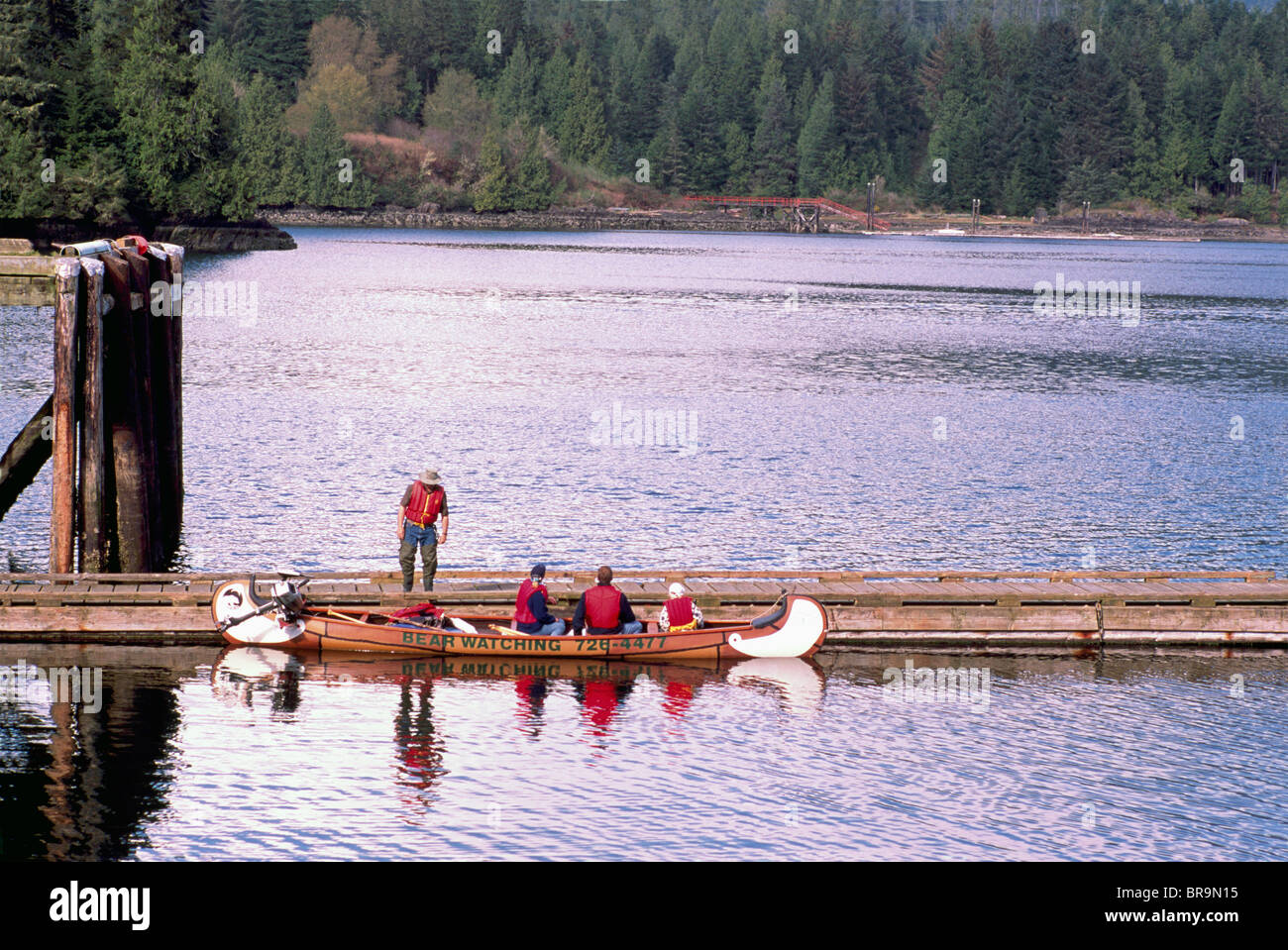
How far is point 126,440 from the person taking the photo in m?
32.4

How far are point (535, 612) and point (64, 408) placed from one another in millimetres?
9472

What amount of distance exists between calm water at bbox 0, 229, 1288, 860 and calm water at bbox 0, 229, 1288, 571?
0.90 feet

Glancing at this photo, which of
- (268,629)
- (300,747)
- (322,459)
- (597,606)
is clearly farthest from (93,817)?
(322,459)

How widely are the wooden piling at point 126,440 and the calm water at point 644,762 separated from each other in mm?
3744

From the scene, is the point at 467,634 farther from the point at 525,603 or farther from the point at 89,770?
the point at 89,770

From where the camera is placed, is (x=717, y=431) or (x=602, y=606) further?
(x=717, y=431)

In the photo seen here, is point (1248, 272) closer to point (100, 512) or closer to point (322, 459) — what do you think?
point (322, 459)

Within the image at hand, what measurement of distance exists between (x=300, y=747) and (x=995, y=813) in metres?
10.4

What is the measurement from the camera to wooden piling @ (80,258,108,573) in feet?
99.6

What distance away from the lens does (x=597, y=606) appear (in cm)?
2938

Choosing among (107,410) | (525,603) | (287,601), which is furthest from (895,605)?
(107,410)

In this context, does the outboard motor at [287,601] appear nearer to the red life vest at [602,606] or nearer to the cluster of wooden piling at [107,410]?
the cluster of wooden piling at [107,410]

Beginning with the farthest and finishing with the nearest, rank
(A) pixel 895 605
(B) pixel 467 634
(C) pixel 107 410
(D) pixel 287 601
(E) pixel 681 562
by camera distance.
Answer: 1. (E) pixel 681 562
2. (C) pixel 107 410
3. (A) pixel 895 605
4. (D) pixel 287 601
5. (B) pixel 467 634

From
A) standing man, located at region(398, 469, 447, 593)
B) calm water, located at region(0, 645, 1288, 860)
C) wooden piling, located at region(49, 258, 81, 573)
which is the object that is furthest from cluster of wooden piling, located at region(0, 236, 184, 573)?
standing man, located at region(398, 469, 447, 593)
